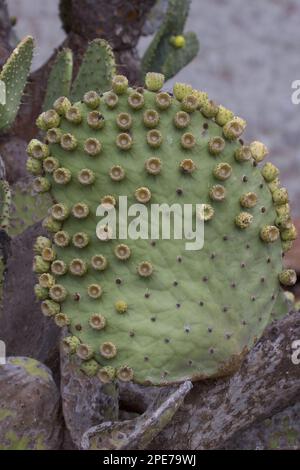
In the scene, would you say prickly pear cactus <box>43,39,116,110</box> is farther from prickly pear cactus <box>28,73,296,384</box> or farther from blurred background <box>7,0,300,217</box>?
blurred background <box>7,0,300,217</box>

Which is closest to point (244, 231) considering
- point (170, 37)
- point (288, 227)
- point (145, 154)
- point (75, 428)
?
point (288, 227)

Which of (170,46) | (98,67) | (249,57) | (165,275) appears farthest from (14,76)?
(249,57)

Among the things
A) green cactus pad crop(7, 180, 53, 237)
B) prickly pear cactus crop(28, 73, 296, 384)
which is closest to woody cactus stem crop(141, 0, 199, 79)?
green cactus pad crop(7, 180, 53, 237)

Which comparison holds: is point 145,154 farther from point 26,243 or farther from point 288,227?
point 26,243

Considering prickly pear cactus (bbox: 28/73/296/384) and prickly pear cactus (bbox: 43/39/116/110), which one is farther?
prickly pear cactus (bbox: 43/39/116/110)

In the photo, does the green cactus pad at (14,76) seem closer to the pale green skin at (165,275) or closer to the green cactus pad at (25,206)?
the pale green skin at (165,275)

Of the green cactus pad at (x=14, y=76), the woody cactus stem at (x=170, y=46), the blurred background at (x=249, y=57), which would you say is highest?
the blurred background at (x=249, y=57)

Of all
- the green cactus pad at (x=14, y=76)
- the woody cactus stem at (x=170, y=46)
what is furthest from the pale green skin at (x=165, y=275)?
the woody cactus stem at (x=170, y=46)
